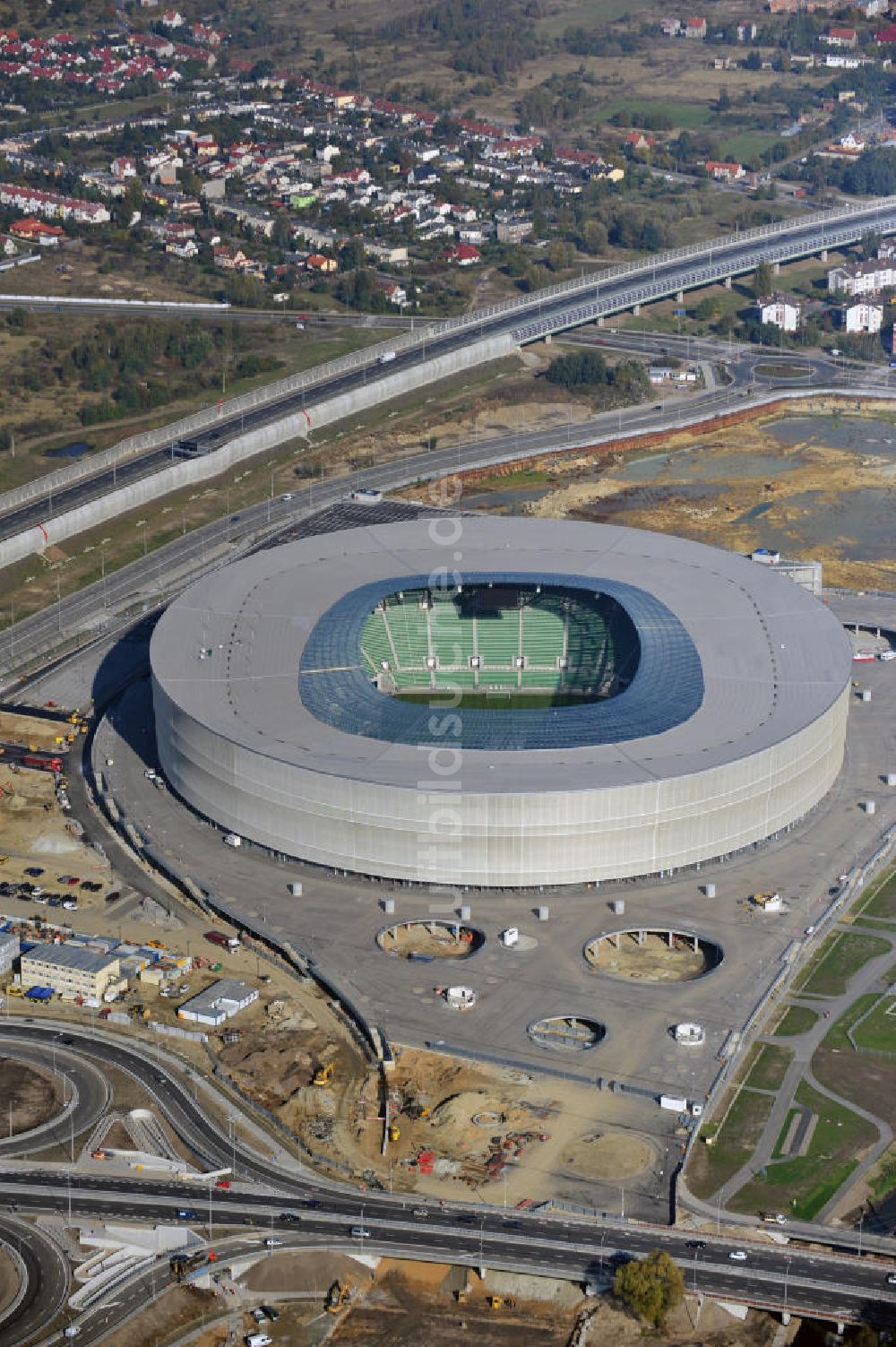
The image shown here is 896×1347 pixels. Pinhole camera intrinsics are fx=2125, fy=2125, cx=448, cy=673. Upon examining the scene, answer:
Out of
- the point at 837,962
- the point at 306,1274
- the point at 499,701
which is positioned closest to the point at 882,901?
the point at 837,962

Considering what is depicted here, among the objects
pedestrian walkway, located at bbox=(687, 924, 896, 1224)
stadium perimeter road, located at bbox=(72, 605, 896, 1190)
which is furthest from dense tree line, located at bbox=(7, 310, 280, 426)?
pedestrian walkway, located at bbox=(687, 924, 896, 1224)

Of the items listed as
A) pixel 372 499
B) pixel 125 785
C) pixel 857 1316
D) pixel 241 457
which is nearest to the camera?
pixel 857 1316

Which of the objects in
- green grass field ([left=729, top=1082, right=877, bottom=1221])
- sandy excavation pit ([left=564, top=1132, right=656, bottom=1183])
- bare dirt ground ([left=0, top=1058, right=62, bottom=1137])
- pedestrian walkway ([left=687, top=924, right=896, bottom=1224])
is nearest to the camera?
green grass field ([left=729, top=1082, right=877, bottom=1221])

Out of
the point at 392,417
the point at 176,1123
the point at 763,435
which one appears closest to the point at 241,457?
the point at 392,417

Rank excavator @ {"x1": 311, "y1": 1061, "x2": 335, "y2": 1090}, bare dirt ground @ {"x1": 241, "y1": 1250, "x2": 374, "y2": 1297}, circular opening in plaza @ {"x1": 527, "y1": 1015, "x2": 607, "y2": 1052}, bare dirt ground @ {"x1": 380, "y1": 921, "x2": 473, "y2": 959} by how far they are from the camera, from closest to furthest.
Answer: bare dirt ground @ {"x1": 241, "y1": 1250, "x2": 374, "y2": 1297}, excavator @ {"x1": 311, "y1": 1061, "x2": 335, "y2": 1090}, circular opening in plaza @ {"x1": 527, "y1": 1015, "x2": 607, "y2": 1052}, bare dirt ground @ {"x1": 380, "y1": 921, "x2": 473, "y2": 959}

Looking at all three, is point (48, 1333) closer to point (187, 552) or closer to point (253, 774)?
point (253, 774)

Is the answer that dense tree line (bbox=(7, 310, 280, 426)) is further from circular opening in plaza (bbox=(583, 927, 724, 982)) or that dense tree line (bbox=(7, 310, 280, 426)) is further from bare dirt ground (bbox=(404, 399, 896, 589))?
circular opening in plaza (bbox=(583, 927, 724, 982))
